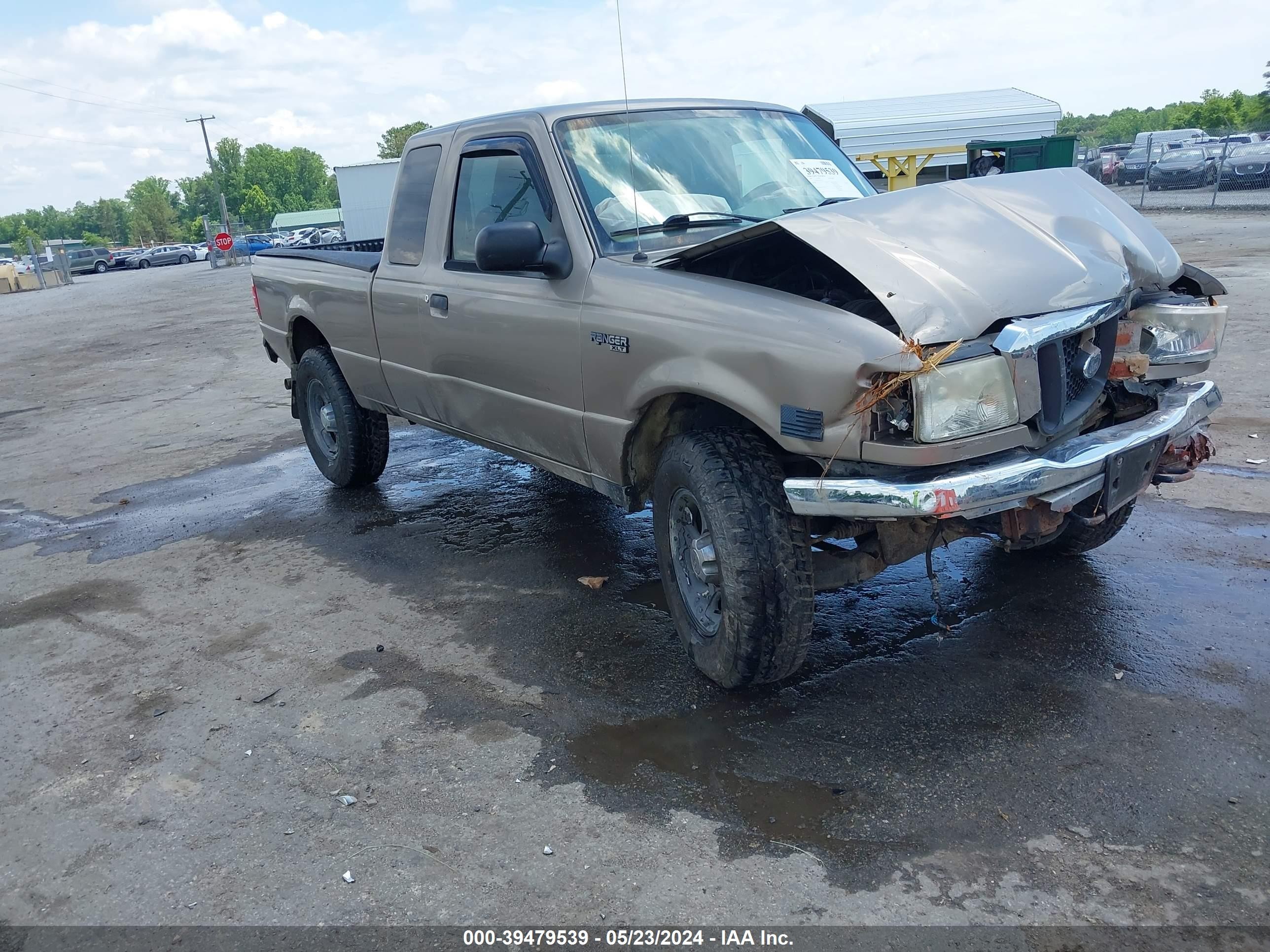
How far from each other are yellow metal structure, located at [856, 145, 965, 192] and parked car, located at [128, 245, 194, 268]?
44979 millimetres

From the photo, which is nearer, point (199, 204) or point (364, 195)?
point (364, 195)

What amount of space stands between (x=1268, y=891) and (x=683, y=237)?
2888mm

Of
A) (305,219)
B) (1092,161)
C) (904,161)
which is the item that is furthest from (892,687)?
(305,219)

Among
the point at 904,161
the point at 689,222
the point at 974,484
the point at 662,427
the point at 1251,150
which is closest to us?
the point at 974,484

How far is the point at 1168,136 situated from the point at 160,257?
5042cm

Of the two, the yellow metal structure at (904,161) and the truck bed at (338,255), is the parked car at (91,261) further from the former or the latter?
the truck bed at (338,255)

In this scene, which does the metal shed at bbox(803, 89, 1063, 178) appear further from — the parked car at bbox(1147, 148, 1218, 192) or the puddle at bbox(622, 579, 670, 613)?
the puddle at bbox(622, 579, 670, 613)

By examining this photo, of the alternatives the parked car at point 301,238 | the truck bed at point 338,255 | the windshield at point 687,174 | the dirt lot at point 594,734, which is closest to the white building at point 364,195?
the parked car at point 301,238

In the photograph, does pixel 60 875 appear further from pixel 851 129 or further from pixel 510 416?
pixel 851 129

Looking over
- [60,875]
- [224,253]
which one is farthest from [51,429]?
[224,253]

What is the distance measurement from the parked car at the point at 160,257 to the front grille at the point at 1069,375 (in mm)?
59613

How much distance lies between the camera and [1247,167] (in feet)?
84.7

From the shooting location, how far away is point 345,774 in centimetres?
333

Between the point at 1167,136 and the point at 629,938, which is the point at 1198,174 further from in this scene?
the point at 629,938
